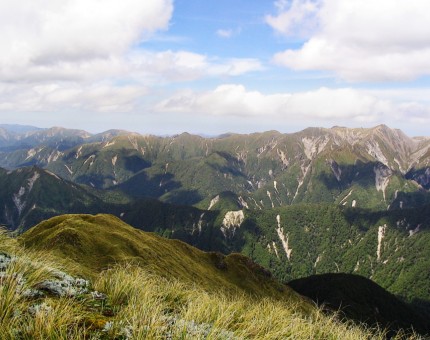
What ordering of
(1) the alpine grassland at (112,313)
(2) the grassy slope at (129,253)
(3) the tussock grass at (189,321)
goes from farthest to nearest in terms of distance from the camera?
(2) the grassy slope at (129,253) < (3) the tussock grass at (189,321) < (1) the alpine grassland at (112,313)

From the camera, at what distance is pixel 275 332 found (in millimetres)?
10242

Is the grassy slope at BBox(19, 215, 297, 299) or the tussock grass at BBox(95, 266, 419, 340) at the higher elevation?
the tussock grass at BBox(95, 266, 419, 340)

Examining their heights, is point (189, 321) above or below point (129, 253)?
above

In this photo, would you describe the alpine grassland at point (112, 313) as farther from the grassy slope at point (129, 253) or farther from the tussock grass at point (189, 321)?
the grassy slope at point (129, 253)

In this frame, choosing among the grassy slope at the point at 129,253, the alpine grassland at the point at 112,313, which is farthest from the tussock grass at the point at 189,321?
the grassy slope at the point at 129,253

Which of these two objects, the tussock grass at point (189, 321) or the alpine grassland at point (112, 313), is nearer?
the alpine grassland at point (112, 313)

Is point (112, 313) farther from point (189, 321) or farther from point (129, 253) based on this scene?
point (129, 253)

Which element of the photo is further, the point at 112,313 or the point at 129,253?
the point at 129,253

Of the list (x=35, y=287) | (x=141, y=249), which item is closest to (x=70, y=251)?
(x=141, y=249)

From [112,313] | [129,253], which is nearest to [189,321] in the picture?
[112,313]

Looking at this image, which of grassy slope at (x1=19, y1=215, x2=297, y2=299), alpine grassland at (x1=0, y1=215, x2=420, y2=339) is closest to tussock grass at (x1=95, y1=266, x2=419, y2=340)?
alpine grassland at (x1=0, y1=215, x2=420, y2=339)

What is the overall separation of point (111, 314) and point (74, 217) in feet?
321

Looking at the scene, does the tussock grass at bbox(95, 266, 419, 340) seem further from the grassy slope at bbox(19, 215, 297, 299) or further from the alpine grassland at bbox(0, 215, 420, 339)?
the grassy slope at bbox(19, 215, 297, 299)

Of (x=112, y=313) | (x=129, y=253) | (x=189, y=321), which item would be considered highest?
(x=112, y=313)
